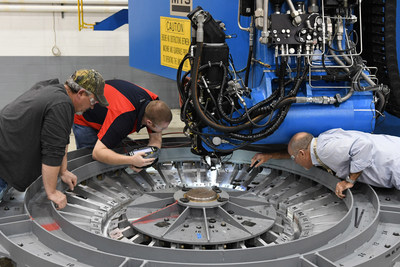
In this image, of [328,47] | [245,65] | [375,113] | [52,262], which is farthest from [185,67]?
[52,262]

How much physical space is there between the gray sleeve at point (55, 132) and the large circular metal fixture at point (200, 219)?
0.36 meters

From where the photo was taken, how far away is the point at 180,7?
14.3 feet

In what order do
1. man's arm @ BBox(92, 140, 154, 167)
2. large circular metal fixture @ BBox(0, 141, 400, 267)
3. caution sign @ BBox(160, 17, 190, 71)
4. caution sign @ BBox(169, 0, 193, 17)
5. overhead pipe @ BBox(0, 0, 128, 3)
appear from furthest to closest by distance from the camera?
overhead pipe @ BBox(0, 0, 128, 3), caution sign @ BBox(160, 17, 190, 71), caution sign @ BBox(169, 0, 193, 17), man's arm @ BBox(92, 140, 154, 167), large circular metal fixture @ BBox(0, 141, 400, 267)

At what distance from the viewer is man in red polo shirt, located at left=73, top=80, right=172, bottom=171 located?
385 cm

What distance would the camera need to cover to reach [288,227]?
11.4 ft

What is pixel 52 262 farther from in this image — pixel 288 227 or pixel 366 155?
pixel 366 155

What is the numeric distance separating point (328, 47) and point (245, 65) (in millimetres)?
772

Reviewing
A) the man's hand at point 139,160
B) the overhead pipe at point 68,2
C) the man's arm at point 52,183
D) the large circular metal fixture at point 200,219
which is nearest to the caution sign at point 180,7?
the large circular metal fixture at point 200,219

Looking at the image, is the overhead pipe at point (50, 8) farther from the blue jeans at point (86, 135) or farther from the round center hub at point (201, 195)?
the round center hub at point (201, 195)

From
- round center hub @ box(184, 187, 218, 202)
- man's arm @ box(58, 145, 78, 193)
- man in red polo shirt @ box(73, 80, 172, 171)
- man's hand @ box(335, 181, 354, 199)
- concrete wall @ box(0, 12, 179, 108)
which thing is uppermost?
concrete wall @ box(0, 12, 179, 108)

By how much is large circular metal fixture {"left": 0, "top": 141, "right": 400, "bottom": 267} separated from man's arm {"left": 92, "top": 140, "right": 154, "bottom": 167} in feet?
0.50

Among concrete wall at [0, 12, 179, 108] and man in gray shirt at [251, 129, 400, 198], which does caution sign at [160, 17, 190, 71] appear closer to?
man in gray shirt at [251, 129, 400, 198]

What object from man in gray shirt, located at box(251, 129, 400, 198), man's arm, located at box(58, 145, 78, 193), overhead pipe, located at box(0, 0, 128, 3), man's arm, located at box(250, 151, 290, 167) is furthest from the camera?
overhead pipe, located at box(0, 0, 128, 3)

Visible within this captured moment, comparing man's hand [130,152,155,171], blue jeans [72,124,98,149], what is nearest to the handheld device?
man's hand [130,152,155,171]
